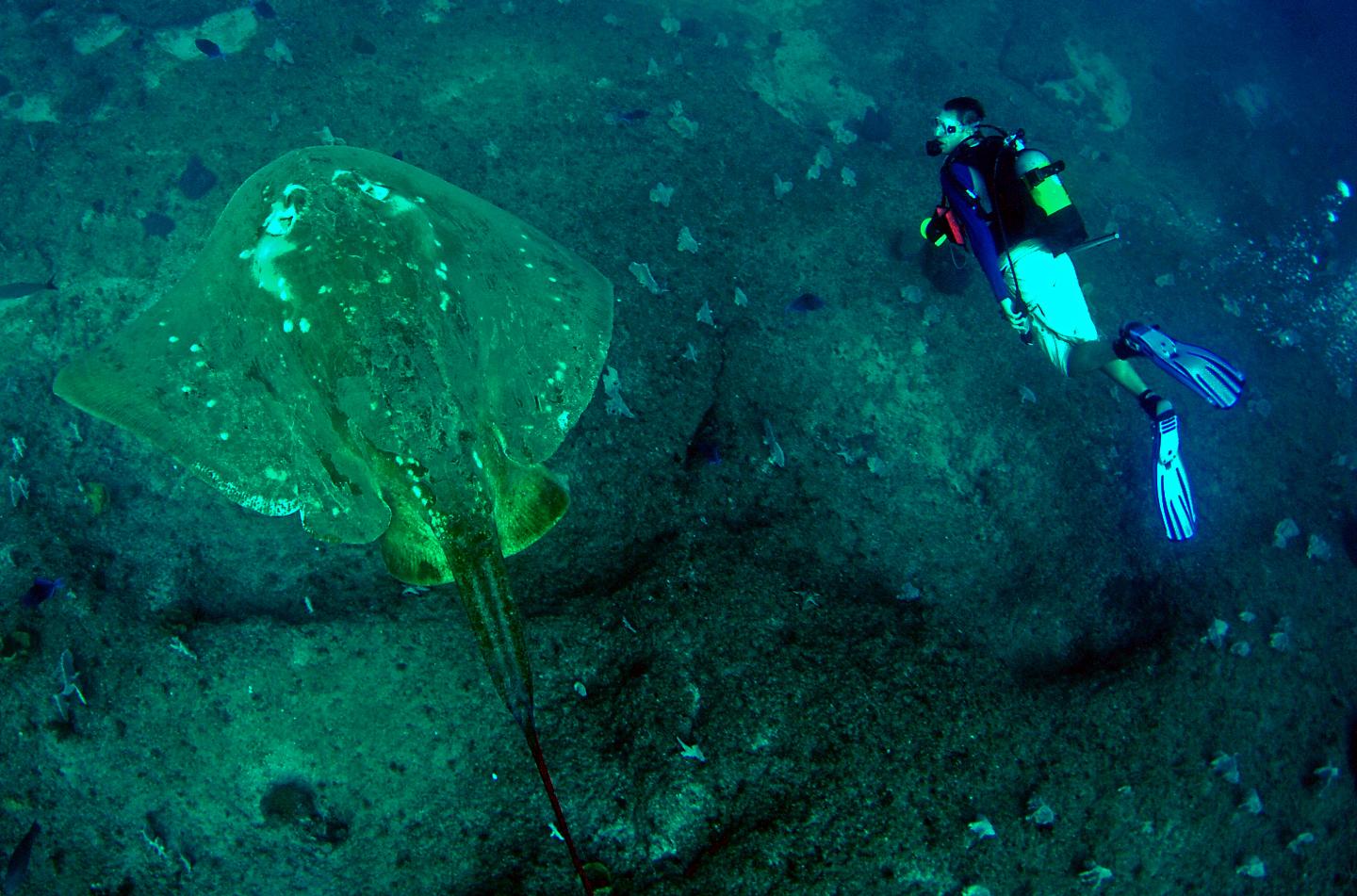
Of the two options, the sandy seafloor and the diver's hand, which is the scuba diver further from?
the sandy seafloor

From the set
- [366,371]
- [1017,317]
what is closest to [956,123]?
[1017,317]

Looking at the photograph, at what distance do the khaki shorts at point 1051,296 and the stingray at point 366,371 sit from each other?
3.93m

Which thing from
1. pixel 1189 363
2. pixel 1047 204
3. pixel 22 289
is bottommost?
pixel 22 289

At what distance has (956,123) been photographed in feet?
18.5

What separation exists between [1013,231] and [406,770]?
6.16 metres

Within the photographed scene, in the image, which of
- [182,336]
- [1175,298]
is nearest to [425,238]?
[182,336]

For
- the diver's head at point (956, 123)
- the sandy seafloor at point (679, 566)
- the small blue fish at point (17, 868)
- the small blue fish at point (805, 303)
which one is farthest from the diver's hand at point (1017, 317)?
the small blue fish at point (17, 868)

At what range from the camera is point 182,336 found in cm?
356

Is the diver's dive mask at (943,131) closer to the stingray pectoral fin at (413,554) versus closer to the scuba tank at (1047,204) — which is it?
the scuba tank at (1047,204)

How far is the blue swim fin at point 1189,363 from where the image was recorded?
5234mm

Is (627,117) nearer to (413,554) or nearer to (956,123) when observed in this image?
(956,123)

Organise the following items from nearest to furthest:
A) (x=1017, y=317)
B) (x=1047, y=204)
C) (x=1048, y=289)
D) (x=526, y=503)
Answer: (x=526, y=503), (x=1047, y=204), (x=1048, y=289), (x=1017, y=317)

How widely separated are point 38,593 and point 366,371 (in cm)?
289

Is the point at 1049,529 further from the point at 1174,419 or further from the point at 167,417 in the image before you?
the point at 167,417
